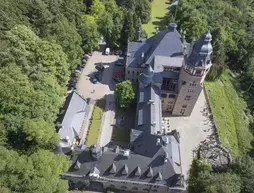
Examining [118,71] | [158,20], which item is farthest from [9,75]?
[158,20]

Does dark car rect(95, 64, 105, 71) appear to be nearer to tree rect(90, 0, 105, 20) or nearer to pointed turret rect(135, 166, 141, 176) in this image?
tree rect(90, 0, 105, 20)

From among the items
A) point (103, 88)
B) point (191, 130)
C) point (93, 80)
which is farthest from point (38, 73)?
point (191, 130)

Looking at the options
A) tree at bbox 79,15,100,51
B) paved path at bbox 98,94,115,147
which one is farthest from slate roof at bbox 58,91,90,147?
tree at bbox 79,15,100,51

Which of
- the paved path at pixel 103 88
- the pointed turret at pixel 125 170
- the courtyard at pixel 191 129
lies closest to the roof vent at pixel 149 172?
the pointed turret at pixel 125 170

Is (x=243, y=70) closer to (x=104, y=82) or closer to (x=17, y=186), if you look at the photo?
(x=104, y=82)

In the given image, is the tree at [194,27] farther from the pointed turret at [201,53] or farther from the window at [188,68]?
the pointed turret at [201,53]
